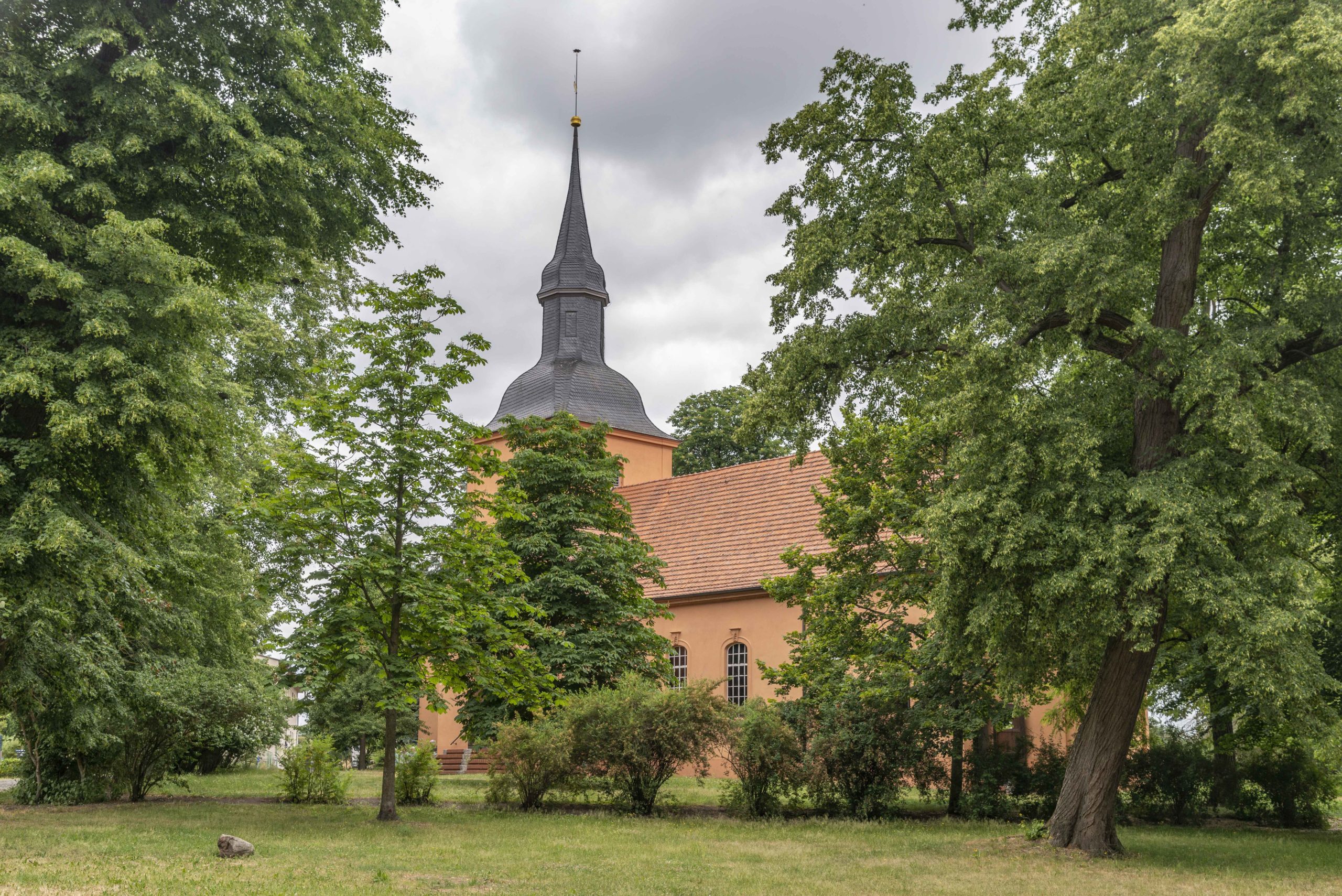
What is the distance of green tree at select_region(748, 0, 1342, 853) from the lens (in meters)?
11.1

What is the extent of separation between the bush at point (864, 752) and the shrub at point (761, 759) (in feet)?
1.01

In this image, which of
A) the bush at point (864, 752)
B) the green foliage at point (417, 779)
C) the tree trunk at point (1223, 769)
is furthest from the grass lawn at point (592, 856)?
the green foliage at point (417, 779)

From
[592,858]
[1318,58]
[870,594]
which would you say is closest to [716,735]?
[870,594]

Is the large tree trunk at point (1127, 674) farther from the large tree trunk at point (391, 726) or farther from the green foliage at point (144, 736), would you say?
the green foliage at point (144, 736)

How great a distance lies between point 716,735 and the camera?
17.1m

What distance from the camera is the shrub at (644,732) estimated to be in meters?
17.0

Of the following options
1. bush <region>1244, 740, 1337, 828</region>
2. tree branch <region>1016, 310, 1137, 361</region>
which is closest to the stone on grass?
tree branch <region>1016, 310, 1137, 361</region>

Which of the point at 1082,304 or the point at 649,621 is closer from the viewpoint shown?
the point at 1082,304

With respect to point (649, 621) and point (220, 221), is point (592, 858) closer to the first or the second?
point (220, 221)

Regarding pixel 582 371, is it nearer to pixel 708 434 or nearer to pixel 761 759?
pixel 708 434

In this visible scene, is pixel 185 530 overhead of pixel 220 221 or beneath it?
beneath

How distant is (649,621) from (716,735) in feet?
23.0

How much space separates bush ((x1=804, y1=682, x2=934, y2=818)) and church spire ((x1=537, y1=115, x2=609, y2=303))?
22733mm

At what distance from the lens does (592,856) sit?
1205 cm
